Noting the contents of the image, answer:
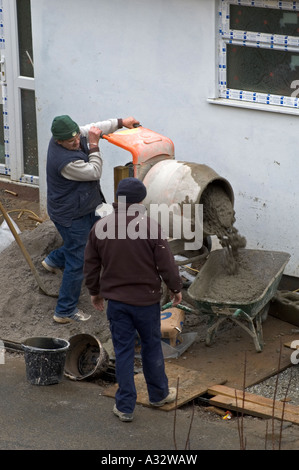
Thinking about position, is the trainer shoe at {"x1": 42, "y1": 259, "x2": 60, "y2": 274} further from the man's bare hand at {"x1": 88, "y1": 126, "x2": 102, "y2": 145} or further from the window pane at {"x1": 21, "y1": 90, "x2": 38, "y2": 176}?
the window pane at {"x1": 21, "y1": 90, "x2": 38, "y2": 176}

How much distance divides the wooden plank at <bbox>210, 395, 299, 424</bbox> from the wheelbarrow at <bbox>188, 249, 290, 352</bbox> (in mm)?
932

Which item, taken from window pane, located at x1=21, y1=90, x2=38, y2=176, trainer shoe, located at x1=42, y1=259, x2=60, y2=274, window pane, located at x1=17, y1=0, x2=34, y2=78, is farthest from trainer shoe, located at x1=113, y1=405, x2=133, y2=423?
window pane, located at x1=17, y1=0, x2=34, y2=78

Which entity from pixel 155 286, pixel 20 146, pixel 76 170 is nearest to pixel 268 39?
pixel 76 170

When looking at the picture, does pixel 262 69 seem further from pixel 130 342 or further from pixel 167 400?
pixel 167 400

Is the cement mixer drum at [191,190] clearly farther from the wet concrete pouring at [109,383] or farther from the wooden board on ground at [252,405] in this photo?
the wooden board on ground at [252,405]

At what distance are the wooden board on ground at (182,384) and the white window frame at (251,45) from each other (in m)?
2.85

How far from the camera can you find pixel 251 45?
872 cm

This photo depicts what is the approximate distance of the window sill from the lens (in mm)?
8430

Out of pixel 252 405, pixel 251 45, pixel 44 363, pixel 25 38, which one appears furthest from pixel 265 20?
pixel 44 363

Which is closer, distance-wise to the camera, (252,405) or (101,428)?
(101,428)

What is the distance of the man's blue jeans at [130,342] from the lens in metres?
6.34

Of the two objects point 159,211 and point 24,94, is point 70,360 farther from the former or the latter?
point 24,94

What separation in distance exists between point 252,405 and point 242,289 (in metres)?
1.53

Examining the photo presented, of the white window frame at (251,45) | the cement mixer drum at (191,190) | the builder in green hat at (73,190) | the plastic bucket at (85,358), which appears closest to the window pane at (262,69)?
the white window frame at (251,45)
